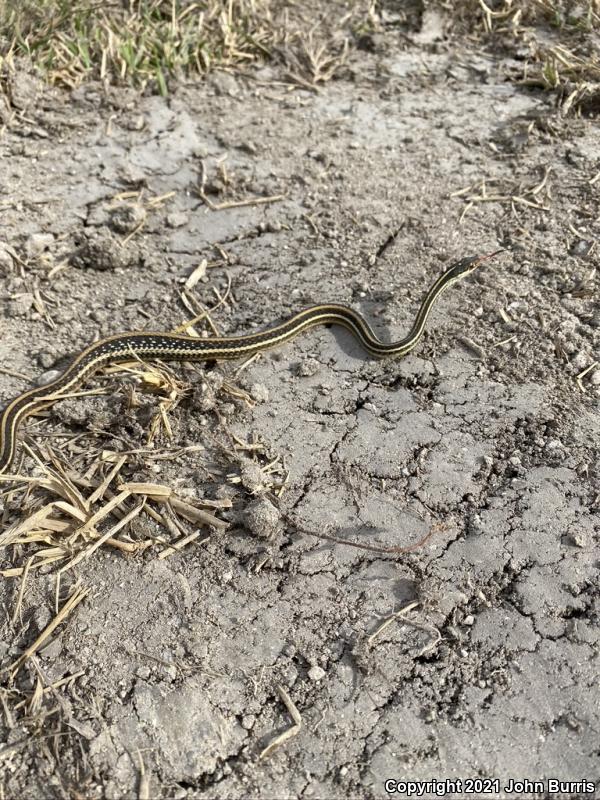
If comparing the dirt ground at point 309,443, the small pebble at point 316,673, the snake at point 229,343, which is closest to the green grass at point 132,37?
the dirt ground at point 309,443

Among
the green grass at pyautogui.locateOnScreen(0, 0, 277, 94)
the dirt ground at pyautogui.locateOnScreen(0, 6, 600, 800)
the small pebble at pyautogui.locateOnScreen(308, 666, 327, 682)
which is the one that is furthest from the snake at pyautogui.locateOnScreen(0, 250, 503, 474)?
the green grass at pyautogui.locateOnScreen(0, 0, 277, 94)

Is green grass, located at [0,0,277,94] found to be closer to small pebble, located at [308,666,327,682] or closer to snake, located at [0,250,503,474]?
snake, located at [0,250,503,474]

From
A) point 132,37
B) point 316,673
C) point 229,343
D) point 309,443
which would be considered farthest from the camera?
point 132,37

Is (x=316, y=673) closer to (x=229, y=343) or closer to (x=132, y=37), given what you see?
(x=229, y=343)

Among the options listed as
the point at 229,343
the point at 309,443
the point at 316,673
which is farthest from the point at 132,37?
the point at 316,673

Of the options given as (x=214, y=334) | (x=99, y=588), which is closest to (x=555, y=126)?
(x=214, y=334)

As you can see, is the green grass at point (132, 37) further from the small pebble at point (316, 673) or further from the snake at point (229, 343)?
the small pebble at point (316, 673)

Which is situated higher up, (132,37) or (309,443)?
(132,37)
